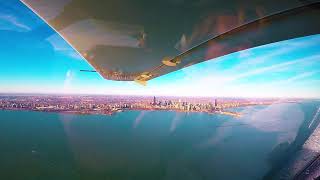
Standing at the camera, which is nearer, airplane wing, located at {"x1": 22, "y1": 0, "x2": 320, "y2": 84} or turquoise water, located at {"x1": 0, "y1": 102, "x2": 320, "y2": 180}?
airplane wing, located at {"x1": 22, "y1": 0, "x2": 320, "y2": 84}

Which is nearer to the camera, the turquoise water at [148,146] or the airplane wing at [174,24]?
the airplane wing at [174,24]

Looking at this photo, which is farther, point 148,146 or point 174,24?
point 148,146

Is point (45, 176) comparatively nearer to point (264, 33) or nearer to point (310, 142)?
point (264, 33)

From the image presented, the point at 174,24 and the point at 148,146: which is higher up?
the point at 174,24

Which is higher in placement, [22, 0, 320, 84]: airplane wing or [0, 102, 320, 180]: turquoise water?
[22, 0, 320, 84]: airplane wing

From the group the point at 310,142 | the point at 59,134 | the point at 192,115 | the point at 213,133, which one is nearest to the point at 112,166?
the point at 59,134
